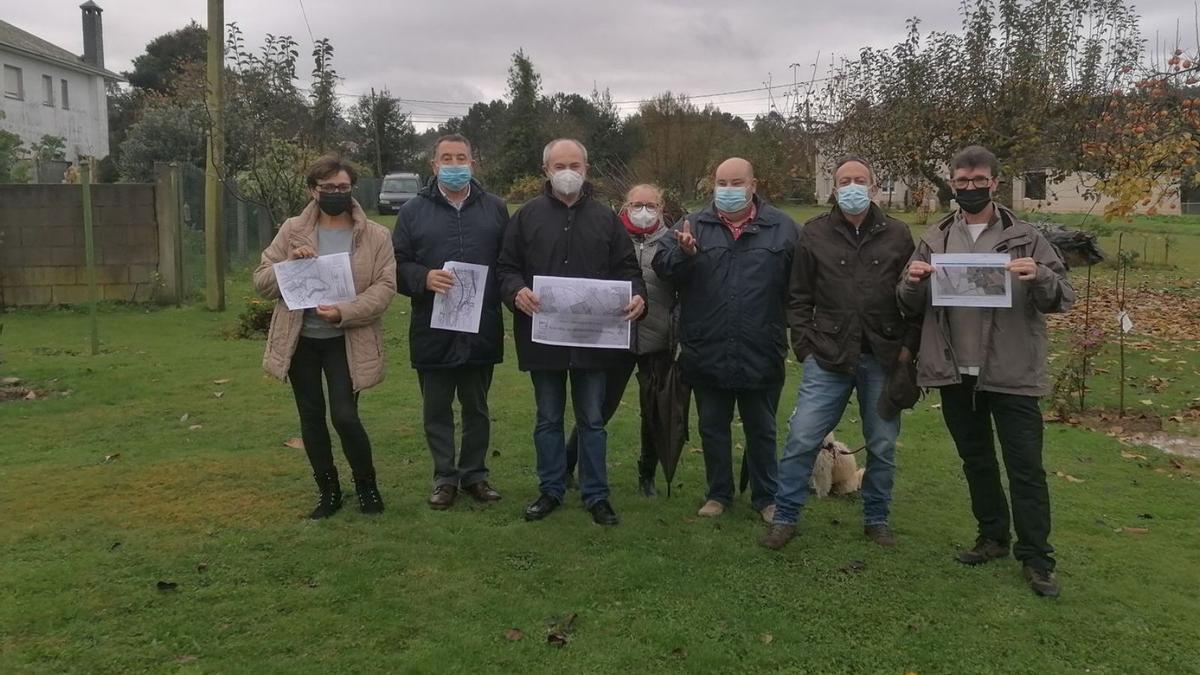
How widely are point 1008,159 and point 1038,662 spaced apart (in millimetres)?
13391

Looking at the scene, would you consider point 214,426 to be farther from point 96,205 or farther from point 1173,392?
point 1173,392

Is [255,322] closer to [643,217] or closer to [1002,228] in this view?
[643,217]

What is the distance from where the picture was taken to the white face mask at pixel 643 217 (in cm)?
532

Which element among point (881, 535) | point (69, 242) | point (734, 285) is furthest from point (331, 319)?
point (69, 242)

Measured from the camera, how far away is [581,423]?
5.18 m

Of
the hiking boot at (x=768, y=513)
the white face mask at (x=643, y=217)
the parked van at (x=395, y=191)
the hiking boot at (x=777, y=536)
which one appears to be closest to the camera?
the hiking boot at (x=777, y=536)

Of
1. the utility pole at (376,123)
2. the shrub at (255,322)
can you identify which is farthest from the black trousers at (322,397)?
the utility pole at (376,123)

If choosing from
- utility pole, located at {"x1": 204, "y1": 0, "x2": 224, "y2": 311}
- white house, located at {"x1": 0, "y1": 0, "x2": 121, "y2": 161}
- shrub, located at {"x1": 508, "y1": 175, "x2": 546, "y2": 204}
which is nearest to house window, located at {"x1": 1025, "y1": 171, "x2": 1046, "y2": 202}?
utility pole, located at {"x1": 204, "y1": 0, "x2": 224, "y2": 311}

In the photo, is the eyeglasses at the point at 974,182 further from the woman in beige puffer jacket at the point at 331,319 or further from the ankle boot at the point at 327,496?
the ankle boot at the point at 327,496

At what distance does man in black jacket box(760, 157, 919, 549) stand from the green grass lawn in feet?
1.81

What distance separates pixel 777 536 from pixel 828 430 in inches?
23.9

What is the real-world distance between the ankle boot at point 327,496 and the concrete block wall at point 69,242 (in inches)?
378

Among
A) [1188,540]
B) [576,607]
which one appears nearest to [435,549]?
[576,607]

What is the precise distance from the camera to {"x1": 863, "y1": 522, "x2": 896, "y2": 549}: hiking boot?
494cm
